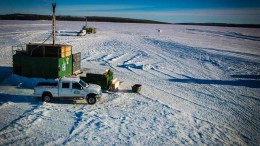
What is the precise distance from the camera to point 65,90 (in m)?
16.7

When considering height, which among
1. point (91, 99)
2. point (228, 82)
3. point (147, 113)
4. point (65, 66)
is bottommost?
point (147, 113)

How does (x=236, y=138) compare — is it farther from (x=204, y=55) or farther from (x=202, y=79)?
(x=204, y=55)

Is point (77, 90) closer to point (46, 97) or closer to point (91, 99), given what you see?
point (91, 99)

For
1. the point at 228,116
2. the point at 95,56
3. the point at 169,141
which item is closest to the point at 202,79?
the point at 228,116

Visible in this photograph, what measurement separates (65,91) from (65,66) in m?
5.53

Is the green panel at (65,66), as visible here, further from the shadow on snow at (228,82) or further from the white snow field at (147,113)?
the shadow on snow at (228,82)

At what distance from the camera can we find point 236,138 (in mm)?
13086

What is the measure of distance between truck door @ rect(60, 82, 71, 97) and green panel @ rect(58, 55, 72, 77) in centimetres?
436

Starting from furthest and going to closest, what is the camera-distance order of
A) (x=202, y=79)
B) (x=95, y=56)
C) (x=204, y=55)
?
(x=204, y=55)
(x=95, y=56)
(x=202, y=79)

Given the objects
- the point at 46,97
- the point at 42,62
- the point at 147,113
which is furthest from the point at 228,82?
the point at 42,62

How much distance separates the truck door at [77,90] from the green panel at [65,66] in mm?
4600

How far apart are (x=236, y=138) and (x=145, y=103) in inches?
251

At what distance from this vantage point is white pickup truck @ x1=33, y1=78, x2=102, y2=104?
54.9 feet

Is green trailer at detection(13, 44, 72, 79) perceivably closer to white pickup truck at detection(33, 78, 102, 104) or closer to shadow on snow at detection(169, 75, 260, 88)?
white pickup truck at detection(33, 78, 102, 104)
